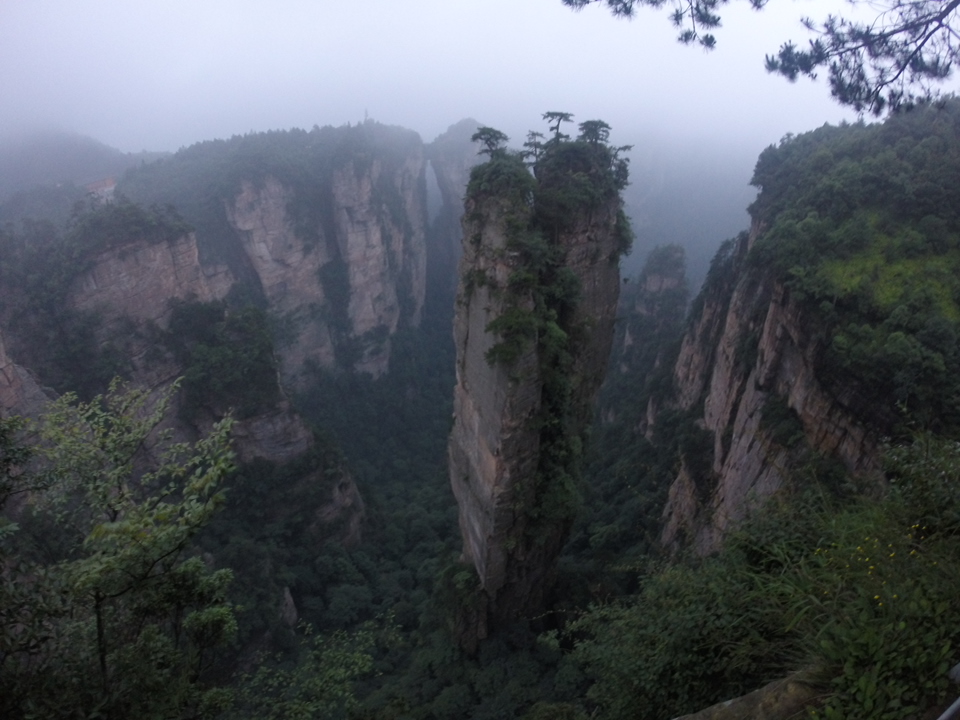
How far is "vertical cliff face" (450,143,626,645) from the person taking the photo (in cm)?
1048

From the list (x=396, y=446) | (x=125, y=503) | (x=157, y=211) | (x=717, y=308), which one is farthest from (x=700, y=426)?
(x=157, y=211)

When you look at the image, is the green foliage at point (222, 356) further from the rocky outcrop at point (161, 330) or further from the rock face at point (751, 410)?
the rock face at point (751, 410)

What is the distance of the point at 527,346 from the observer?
33.8 ft

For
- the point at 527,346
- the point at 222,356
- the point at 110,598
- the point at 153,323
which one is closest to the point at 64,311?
the point at 153,323

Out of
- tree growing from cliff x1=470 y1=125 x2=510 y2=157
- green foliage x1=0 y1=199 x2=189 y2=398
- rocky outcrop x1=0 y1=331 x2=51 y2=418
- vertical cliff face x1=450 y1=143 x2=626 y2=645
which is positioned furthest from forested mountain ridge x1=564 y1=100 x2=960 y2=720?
green foliage x1=0 y1=199 x2=189 y2=398

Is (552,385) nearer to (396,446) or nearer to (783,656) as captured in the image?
(783,656)

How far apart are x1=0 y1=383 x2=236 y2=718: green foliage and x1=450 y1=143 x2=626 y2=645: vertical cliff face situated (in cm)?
650

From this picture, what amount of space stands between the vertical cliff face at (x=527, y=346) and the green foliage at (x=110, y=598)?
21.3ft

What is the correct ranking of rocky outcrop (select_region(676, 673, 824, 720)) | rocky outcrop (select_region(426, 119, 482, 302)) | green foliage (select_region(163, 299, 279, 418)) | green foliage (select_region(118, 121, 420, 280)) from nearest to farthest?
rocky outcrop (select_region(676, 673, 824, 720)), green foliage (select_region(163, 299, 279, 418)), green foliage (select_region(118, 121, 420, 280)), rocky outcrop (select_region(426, 119, 482, 302))

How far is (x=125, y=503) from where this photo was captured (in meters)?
4.54

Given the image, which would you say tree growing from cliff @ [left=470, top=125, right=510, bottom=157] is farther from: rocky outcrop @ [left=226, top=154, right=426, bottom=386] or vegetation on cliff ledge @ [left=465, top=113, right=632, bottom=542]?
rocky outcrop @ [left=226, top=154, right=426, bottom=386]

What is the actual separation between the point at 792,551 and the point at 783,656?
2.82 ft

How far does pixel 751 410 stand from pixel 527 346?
21.8 feet

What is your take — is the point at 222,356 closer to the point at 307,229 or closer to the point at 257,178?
the point at 307,229
